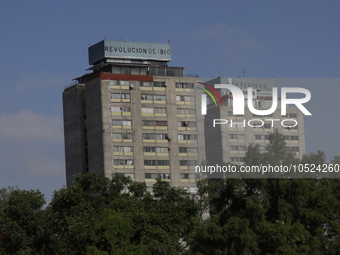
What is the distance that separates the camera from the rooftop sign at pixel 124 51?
11562 centimetres

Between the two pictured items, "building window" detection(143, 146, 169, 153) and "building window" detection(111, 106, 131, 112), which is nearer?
"building window" detection(111, 106, 131, 112)

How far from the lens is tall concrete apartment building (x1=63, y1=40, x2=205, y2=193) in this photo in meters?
113

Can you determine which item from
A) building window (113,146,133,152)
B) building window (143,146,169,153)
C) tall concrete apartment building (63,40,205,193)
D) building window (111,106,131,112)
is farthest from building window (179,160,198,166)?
building window (111,106,131,112)

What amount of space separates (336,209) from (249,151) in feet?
22.2

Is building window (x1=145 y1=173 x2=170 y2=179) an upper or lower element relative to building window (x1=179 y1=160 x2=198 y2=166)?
lower

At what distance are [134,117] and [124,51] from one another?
332 inches

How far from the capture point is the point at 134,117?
114 metres

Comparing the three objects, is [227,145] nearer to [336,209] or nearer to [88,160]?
[88,160]

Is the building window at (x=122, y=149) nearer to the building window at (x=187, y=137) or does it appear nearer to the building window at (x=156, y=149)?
the building window at (x=156, y=149)

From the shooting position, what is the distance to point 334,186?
50688 millimetres

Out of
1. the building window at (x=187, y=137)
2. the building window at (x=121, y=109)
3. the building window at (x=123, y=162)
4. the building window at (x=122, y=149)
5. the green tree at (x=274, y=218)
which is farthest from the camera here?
the building window at (x=187, y=137)

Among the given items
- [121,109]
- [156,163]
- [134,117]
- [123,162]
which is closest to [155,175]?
[156,163]

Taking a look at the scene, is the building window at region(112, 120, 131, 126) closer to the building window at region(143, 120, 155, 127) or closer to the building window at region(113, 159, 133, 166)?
the building window at region(143, 120, 155, 127)

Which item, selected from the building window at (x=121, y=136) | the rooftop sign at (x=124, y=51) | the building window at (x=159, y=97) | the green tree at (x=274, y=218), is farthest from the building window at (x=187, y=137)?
the green tree at (x=274, y=218)
